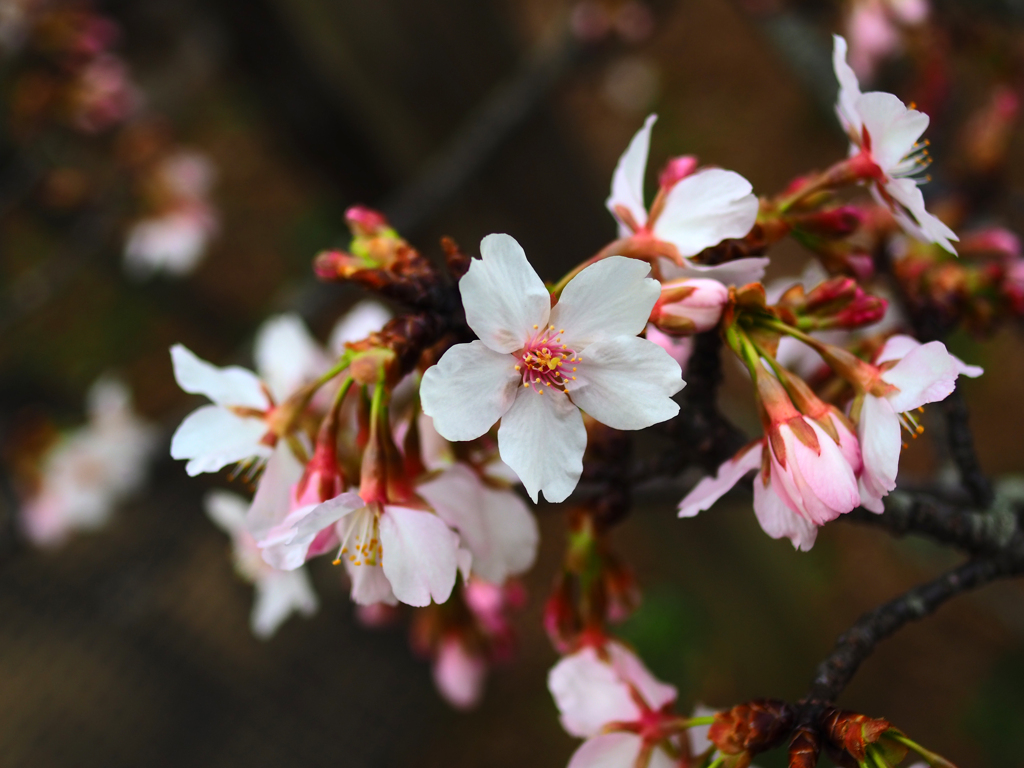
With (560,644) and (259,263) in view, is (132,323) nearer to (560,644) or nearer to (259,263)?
(259,263)

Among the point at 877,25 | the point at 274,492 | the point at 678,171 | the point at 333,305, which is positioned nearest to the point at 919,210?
the point at 678,171

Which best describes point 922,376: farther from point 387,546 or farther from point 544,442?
point 387,546

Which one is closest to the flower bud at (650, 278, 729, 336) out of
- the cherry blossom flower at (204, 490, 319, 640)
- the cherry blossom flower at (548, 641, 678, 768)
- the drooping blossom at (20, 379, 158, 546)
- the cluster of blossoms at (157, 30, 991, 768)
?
the cluster of blossoms at (157, 30, 991, 768)

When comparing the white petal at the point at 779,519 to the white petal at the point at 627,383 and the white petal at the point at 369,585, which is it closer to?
the white petal at the point at 627,383

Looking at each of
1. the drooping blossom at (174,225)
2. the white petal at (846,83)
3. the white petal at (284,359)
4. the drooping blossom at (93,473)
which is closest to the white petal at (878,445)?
the white petal at (846,83)

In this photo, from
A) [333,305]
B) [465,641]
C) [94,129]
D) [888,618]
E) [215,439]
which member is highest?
[94,129]
